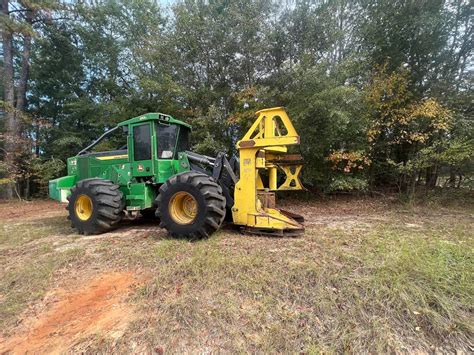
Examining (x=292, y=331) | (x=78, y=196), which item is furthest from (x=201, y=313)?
(x=78, y=196)

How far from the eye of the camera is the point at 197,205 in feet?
13.0

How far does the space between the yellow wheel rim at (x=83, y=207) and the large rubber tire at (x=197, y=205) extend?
1.77 metres

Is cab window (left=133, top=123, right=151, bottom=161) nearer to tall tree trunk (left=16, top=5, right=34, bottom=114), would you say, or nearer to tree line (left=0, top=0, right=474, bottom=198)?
tree line (left=0, top=0, right=474, bottom=198)

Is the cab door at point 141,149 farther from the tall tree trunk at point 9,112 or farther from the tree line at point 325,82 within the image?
the tall tree trunk at point 9,112

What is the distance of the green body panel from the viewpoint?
16.1ft

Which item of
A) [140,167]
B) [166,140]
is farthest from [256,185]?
[140,167]

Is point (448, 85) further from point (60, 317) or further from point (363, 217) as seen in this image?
point (60, 317)

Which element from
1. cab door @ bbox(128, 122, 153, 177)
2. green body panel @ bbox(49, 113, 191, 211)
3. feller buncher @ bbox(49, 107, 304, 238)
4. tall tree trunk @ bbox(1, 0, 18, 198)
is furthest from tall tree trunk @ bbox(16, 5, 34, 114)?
cab door @ bbox(128, 122, 153, 177)

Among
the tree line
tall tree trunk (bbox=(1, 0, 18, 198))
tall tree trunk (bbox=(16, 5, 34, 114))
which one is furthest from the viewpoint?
tall tree trunk (bbox=(16, 5, 34, 114))

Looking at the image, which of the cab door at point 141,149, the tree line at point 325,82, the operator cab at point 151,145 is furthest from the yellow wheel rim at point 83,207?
the tree line at point 325,82

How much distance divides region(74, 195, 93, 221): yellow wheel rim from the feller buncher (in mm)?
17

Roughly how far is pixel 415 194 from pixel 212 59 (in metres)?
7.75

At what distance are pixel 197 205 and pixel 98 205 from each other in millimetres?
2020

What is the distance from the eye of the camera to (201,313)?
7.30ft
